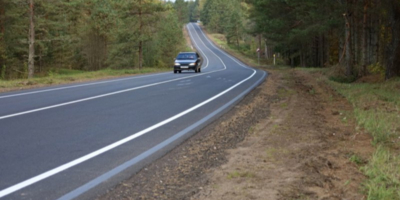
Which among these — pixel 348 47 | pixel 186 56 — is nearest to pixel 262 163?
pixel 348 47

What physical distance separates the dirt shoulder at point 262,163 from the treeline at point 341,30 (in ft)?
39.0

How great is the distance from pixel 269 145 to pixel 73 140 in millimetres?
3560

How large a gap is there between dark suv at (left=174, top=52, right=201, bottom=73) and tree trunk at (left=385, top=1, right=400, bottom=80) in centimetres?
1601

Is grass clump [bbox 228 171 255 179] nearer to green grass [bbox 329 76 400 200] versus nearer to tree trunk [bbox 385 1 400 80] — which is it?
green grass [bbox 329 76 400 200]

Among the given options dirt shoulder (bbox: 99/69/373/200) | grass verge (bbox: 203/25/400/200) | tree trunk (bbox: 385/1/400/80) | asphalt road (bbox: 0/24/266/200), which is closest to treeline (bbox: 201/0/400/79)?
tree trunk (bbox: 385/1/400/80)

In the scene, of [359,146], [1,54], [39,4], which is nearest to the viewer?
[359,146]

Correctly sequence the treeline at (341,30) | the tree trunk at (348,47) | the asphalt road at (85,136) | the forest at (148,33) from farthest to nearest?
the forest at (148,33) → the tree trunk at (348,47) → the treeline at (341,30) → the asphalt road at (85,136)

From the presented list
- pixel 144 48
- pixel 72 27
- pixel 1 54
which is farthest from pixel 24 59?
pixel 144 48

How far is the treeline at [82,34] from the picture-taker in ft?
116

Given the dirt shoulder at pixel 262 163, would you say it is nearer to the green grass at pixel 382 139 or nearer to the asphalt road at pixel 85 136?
the green grass at pixel 382 139

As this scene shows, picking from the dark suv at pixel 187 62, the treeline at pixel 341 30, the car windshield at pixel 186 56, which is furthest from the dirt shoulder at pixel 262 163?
the car windshield at pixel 186 56

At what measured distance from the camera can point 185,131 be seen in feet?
28.4

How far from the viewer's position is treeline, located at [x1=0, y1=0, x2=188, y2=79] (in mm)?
35375

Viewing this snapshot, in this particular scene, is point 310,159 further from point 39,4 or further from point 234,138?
point 39,4
